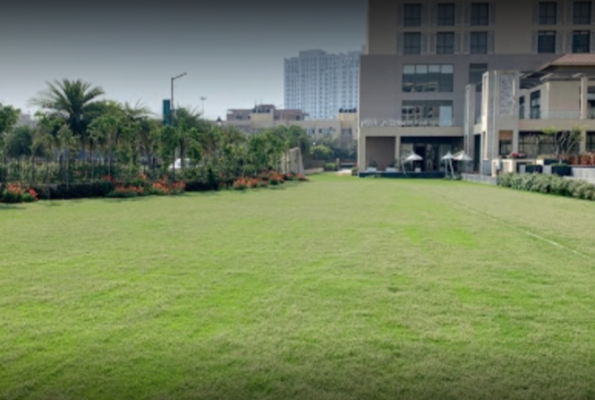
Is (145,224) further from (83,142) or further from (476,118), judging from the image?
(476,118)

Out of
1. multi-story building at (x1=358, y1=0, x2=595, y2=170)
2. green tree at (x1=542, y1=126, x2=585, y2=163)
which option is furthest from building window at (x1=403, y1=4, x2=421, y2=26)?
green tree at (x1=542, y1=126, x2=585, y2=163)

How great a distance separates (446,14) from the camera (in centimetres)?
6056

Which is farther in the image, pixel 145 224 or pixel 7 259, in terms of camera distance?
pixel 145 224

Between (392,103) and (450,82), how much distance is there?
6.37 m

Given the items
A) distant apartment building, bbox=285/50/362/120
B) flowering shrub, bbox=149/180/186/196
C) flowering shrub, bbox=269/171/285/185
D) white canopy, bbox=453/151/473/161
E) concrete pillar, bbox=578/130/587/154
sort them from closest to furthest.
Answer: flowering shrub, bbox=149/180/186/196
flowering shrub, bbox=269/171/285/185
concrete pillar, bbox=578/130/587/154
white canopy, bbox=453/151/473/161
distant apartment building, bbox=285/50/362/120

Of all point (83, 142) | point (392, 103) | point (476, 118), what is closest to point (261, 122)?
point (392, 103)

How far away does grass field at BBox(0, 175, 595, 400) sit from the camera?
14.6 ft

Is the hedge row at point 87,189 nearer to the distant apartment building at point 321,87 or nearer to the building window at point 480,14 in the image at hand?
the building window at point 480,14

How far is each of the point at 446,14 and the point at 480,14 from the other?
11.3 feet

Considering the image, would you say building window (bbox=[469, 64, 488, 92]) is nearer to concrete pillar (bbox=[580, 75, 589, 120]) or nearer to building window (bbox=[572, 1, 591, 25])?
building window (bbox=[572, 1, 591, 25])

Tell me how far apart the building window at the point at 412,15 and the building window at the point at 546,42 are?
12.6 meters

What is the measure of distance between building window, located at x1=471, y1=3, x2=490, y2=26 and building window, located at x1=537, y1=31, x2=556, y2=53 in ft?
19.0

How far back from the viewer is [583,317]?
620cm

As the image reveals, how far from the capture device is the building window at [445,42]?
6103cm
